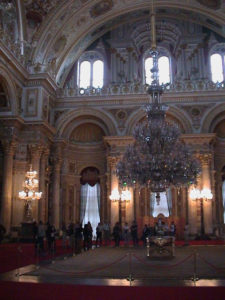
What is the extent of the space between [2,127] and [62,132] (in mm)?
4963

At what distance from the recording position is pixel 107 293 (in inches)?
309

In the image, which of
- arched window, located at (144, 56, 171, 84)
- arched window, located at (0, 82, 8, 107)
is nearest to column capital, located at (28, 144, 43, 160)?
arched window, located at (0, 82, 8, 107)

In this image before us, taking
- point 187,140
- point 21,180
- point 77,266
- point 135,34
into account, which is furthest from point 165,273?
point 135,34

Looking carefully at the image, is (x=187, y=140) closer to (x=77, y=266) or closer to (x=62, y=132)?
(x=62, y=132)

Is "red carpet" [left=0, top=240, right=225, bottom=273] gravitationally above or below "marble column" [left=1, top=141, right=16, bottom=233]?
below

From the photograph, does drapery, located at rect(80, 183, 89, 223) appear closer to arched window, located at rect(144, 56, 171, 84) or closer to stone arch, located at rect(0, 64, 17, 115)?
stone arch, located at rect(0, 64, 17, 115)

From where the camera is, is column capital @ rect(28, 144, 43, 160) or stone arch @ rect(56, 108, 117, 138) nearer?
column capital @ rect(28, 144, 43, 160)

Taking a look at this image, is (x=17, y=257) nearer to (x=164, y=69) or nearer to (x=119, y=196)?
(x=119, y=196)

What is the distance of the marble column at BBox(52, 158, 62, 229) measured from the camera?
22375mm

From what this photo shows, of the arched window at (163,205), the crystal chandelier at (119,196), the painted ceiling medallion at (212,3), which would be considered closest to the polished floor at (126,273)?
the crystal chandelier at (119,196)

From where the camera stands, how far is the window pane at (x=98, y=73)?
2584 cm

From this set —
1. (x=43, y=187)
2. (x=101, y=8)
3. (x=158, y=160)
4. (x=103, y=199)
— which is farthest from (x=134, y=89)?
(x=158, y=160)

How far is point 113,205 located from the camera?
73.3 feet

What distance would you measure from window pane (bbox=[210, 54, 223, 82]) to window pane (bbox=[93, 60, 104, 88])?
25.4 ft
